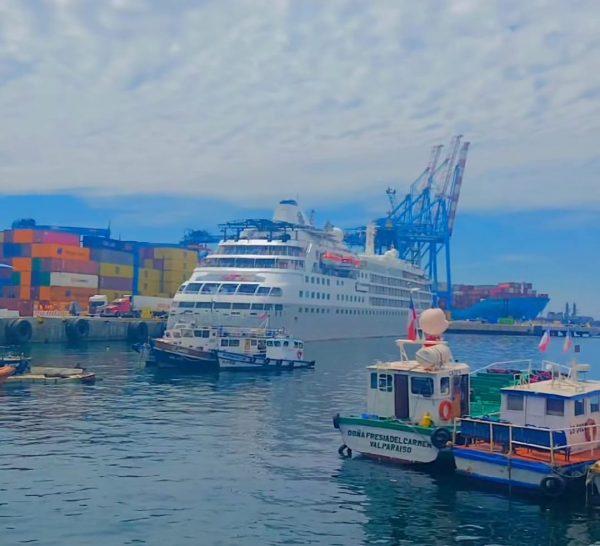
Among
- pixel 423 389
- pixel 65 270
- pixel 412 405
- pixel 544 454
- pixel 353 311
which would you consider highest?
pixel 65 270

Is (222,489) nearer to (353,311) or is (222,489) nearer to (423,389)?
(423,389)

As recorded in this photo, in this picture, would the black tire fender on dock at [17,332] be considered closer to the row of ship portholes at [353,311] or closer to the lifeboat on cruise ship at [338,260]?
the row of ship portholes at [353,311]

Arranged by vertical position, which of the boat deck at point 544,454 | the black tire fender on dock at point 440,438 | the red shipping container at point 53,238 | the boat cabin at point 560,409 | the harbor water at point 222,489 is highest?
the red shipping container at point 53,238

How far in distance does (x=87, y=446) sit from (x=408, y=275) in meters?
100

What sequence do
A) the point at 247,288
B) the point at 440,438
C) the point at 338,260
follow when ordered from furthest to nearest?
the point at 338,260
the point at 247,288
the point at 440,438

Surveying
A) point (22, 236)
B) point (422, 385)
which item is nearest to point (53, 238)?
point (22, 236)

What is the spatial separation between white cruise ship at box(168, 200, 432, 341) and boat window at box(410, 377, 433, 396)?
42606 millimetres

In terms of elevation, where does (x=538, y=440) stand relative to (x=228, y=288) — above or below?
below

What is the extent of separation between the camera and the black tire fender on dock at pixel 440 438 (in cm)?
2183

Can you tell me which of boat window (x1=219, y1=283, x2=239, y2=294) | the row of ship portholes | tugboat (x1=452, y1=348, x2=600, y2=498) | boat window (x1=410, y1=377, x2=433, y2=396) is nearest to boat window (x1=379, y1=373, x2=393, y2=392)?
boat window (x1=410, y1=377, x2=433, y2=396)

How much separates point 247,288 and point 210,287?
3.88 metres

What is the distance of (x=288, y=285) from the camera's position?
7794 centimetres

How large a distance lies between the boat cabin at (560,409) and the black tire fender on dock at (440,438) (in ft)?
5.52

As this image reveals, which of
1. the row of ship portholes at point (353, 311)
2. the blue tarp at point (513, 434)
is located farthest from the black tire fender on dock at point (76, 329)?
the blue tarp at point (513, 434)
